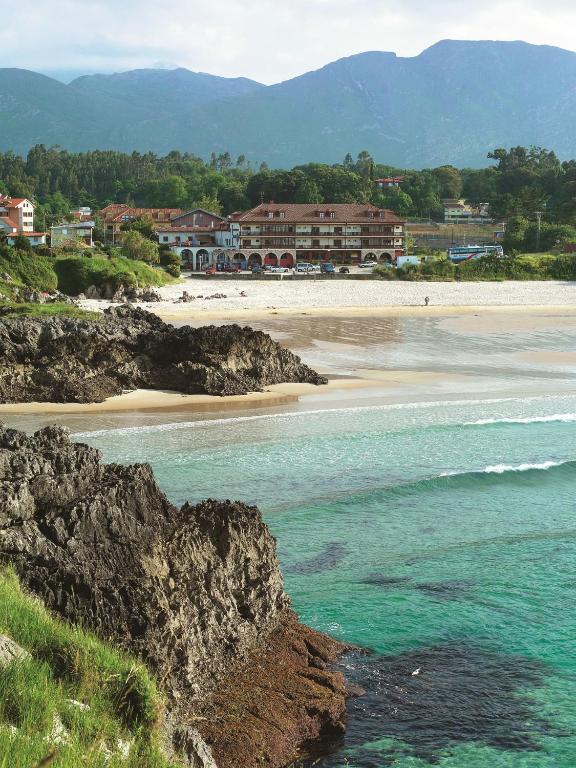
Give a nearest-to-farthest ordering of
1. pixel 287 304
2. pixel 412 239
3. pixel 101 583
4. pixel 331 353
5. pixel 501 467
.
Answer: pixel 101 583
pixel 501 467
pixel 331 353
pixel 287 304
pixel 412 239

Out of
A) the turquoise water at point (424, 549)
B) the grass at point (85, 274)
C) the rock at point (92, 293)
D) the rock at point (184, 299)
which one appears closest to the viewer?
the turquoise water at point (424, 549)

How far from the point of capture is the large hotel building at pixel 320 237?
9375 cm

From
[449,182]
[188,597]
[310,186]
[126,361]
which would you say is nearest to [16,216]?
[310,186]

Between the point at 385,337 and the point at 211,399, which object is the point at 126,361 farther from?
the point at 385,337

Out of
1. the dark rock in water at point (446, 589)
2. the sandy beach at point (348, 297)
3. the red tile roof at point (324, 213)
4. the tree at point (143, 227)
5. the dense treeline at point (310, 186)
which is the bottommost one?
the dark rock in water at point (446, 589)

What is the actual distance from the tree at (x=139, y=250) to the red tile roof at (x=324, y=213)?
15537 millimetres

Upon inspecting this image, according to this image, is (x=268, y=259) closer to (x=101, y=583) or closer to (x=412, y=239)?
(x=412, y=239)

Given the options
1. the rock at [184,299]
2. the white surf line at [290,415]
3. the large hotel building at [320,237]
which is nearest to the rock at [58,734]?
the white surf line at [290,415]

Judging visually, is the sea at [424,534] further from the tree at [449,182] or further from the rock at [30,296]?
the tree at [449,182]

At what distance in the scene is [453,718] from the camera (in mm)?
10516

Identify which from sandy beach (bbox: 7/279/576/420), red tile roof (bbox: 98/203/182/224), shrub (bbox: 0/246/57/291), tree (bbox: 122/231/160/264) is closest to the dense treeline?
red tile roof (bbox: 98/203/182/224)

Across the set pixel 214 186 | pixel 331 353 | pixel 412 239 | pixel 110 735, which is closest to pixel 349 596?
pixel 110 735

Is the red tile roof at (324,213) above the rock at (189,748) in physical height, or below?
above

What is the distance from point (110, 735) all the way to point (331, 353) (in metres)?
33.0
